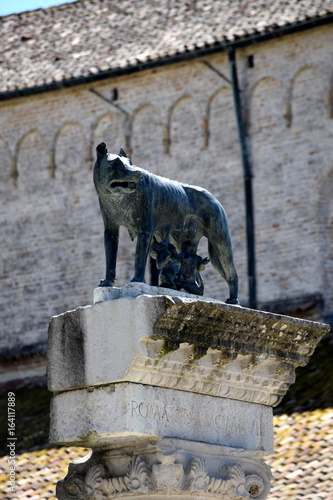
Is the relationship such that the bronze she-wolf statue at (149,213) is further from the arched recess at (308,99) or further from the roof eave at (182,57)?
the arched recess at (308,99)

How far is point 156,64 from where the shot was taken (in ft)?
63.9

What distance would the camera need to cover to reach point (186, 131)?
64.8 feet

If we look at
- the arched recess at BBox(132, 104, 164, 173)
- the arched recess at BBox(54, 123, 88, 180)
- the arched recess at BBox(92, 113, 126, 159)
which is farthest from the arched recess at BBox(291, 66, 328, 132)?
the arched recess at BBox(54, 123, 88, 180)

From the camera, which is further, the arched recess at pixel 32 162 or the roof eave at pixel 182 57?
the arched recess at pixel 32 162

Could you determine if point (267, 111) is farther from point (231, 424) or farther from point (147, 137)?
point (231, 424)

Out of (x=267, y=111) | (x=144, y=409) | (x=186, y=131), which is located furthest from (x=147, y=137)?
(x=144, y=409)

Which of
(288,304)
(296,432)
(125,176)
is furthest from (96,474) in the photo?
(288,304)

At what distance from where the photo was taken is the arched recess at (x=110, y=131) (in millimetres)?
20328

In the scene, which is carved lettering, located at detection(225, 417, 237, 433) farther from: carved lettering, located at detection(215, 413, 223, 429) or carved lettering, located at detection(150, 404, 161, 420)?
carved lettering, located at detection(150, 404, 161, 420)

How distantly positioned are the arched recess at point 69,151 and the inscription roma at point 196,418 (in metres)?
14.0

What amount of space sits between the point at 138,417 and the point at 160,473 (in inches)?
12.8

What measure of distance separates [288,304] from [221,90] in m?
3.64

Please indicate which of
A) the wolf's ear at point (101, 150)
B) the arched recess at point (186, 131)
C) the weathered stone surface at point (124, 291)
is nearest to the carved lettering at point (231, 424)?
the weathered stone surface at point (124, 291)

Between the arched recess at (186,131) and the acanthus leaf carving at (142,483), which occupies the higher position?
the arched recess at (186,131)
